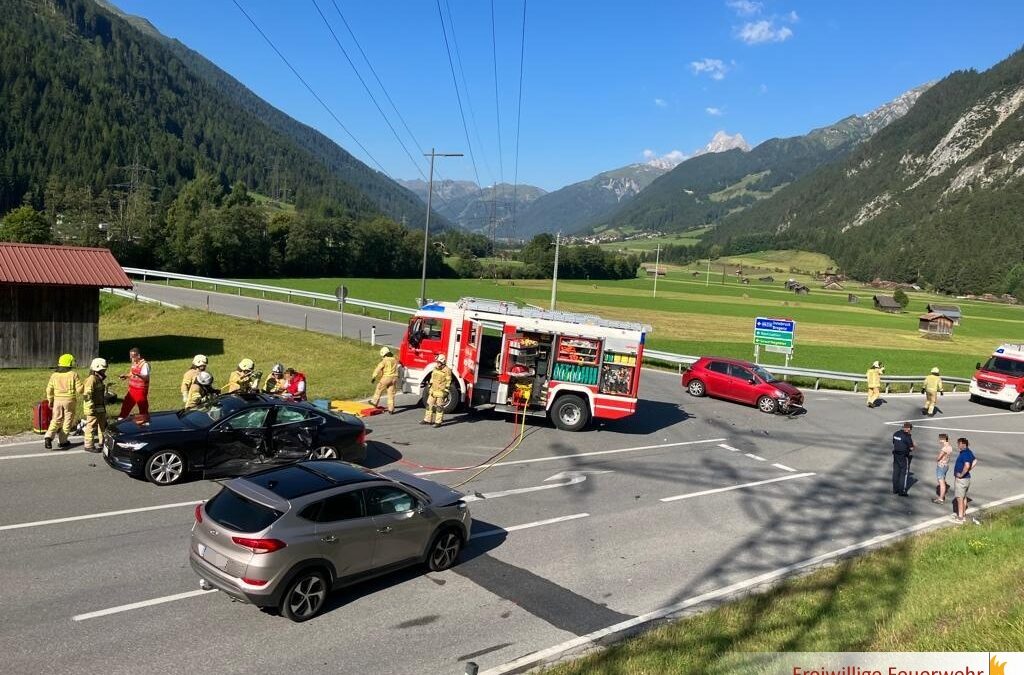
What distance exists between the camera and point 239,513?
7.64 meters

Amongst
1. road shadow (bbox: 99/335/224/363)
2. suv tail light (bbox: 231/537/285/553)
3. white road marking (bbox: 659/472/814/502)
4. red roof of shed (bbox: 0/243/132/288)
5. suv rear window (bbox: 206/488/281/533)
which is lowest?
road shadow (bbox: 99/335/224/363)

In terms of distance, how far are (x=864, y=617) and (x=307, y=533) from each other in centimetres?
655

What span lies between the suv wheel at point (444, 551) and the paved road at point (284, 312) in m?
24.8

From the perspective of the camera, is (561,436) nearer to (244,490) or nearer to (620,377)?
(620,377)

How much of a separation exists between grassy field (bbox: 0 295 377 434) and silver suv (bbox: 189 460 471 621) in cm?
1067

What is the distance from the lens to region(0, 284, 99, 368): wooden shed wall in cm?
2359

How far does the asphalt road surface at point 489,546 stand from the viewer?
7.18m

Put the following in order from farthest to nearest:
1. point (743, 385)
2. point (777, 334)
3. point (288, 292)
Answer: point (288, 292) < point (777, 334) < point (743, 385)

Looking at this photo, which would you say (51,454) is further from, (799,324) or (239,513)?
(799,324)

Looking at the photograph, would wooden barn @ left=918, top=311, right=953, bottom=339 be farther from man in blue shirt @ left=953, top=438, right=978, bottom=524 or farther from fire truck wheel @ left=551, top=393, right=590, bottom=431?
man in blue shirt @ left=953, top=438, right=978, bottom=524

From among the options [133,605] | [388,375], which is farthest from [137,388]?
[133,605]

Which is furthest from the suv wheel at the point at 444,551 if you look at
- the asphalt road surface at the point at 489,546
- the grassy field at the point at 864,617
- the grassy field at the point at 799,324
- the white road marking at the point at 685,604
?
the grassy field at the point at 799,324

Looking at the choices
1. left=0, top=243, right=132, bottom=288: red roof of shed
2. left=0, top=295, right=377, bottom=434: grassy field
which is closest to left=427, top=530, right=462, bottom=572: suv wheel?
left=0, top=295, right=377, bottom=434: grassy field

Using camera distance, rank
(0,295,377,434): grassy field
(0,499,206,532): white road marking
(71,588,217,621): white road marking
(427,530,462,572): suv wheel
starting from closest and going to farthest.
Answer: (71,588,217,621): white road marking < (427,530,462,572): suv wheel < (0,499,206,532): white road marking < (0,295,377,434): grassy field
